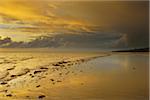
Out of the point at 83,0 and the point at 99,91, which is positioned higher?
the point at 83,0

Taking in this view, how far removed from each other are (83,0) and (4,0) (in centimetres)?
267

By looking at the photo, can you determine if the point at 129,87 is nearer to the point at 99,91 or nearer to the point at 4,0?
the point at 99,91

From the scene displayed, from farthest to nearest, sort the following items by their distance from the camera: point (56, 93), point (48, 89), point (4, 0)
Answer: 1. point (4, 0)
2. point (48, 89)
3. point (56, 93)

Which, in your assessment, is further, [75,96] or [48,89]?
[48,89]

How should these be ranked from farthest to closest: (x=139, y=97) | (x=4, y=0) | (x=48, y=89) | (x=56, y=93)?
(x=4, y=0), (x=48, y=89), (x=56, y=93), (x=139, y=97)

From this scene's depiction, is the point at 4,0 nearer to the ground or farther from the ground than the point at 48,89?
farther from the ground

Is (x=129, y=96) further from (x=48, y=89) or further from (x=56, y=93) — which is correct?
(x=48, y=89)

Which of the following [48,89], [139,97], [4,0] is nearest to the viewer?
[139,97]

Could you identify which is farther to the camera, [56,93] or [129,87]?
[129,87]

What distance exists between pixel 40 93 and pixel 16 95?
2.34 ft

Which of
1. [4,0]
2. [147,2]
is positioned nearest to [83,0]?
[147,2]

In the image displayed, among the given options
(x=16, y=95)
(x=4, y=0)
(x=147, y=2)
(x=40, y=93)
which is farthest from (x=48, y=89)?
(x=147, y=2)

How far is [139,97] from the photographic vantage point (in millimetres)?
7949

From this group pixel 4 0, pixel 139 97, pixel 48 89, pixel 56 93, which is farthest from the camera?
pixel 4 0
